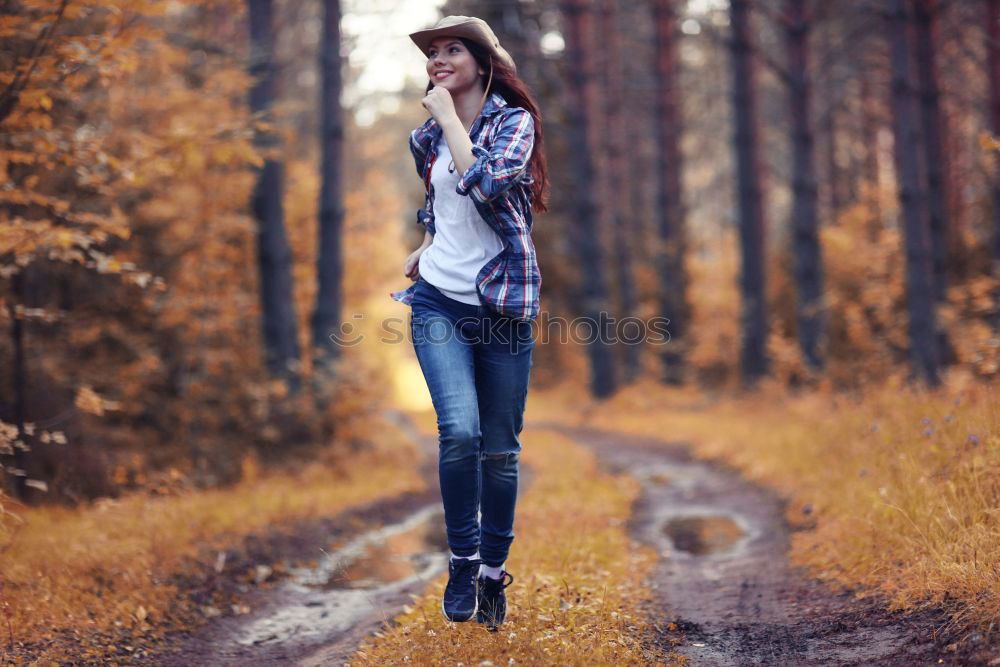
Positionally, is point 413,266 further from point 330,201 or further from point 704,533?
point 330,201

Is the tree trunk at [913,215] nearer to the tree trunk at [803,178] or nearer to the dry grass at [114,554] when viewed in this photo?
the tree trunk at [803,178]

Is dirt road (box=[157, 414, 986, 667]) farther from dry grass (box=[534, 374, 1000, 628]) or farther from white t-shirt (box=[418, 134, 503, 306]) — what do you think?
white t-shirt (box=[418, 134, 503, 306])

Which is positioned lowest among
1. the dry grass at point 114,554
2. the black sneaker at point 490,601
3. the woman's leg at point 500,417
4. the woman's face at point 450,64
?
the dry grass at point 114,554

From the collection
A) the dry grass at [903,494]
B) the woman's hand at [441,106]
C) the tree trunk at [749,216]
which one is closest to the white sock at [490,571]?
the dry grass at [903,494]

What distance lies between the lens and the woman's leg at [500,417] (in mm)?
3729

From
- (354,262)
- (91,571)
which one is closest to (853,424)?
(91,571)

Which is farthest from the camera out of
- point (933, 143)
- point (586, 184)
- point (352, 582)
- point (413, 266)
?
point (586, 184)

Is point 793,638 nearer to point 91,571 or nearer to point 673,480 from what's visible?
point 91,571

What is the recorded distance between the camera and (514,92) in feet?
12.6

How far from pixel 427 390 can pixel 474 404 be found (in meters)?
8.84

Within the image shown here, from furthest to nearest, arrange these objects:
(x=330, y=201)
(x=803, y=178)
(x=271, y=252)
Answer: (x=803, y=178) < (x=330, y=201) < (x=271, y=252)

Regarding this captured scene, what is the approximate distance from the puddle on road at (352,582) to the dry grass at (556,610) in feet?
1.52

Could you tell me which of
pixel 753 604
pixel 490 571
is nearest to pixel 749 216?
pixel 753 604

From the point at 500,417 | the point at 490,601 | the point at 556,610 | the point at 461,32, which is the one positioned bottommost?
the point at 556,610
